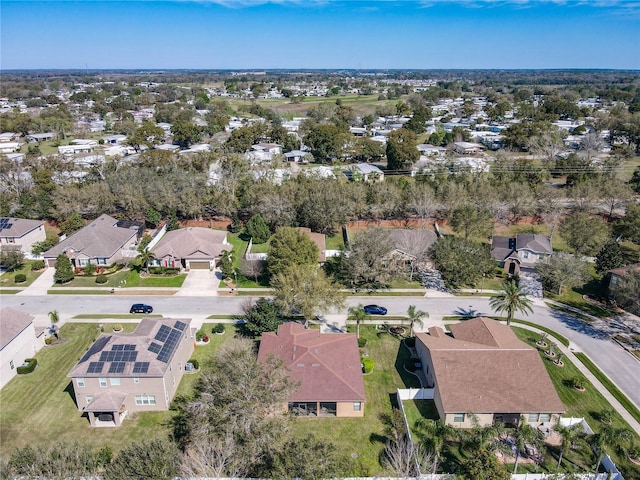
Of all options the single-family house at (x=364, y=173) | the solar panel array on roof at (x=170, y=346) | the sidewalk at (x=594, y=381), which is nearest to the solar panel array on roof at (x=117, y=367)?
the solar panel array on roof at (x=170, y=346)

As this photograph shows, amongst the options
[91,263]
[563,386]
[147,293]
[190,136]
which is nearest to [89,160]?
[190,136]

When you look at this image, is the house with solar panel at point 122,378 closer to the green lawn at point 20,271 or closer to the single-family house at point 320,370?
the single-family house at point 320,370

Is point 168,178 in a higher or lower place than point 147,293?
higher

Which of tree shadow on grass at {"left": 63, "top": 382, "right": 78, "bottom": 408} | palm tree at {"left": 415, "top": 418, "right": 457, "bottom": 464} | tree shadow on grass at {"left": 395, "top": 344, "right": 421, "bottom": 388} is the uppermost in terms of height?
palm tree at {"left": 415, "top": 418, "right": 457, "bottom": 464}

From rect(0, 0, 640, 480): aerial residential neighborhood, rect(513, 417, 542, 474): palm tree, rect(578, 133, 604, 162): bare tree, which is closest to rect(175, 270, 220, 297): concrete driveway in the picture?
rect(0, 0, 640, 480): aerial residential neighborhood

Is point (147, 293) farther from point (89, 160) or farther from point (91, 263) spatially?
point (89, 160)

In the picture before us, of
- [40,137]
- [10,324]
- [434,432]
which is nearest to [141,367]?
[10,324]

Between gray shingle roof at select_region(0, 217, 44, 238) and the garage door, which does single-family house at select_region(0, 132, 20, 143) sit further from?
the garage door
